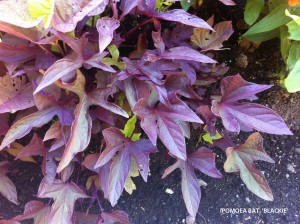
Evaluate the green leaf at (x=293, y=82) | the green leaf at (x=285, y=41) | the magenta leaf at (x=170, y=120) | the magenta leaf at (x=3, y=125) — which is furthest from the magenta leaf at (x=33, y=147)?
the green leaf at (x=285, y=41)

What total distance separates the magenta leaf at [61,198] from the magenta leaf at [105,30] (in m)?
0.45

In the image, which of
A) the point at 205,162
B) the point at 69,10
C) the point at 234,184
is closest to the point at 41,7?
the point at 69,10

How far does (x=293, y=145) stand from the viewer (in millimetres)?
1419

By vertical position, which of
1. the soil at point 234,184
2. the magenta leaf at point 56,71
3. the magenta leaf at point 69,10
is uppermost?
the magenta leaf at point 69,10

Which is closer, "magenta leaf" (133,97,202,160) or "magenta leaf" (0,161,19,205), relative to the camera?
"magenta leaf" (133,97,202,160)

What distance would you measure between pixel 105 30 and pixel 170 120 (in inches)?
10.6

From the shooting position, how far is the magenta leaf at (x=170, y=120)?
92cm

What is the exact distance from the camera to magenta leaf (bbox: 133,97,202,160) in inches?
36.2

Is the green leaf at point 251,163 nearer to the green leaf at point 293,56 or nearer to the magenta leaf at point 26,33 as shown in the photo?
the green leaf at point 293,56

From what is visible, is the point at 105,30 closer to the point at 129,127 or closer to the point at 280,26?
the point at 129,127

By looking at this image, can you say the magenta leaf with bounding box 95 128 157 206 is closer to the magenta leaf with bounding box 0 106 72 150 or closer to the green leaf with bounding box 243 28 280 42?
the magenta leaf with bounding box 0 106 72 150

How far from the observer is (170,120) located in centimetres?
94

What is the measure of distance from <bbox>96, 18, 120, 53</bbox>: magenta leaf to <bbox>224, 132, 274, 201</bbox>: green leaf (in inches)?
18.0

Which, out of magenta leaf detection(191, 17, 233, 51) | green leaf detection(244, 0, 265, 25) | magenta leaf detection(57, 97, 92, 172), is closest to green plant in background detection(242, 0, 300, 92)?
green leaf detection(244, 0, 265, 25)
